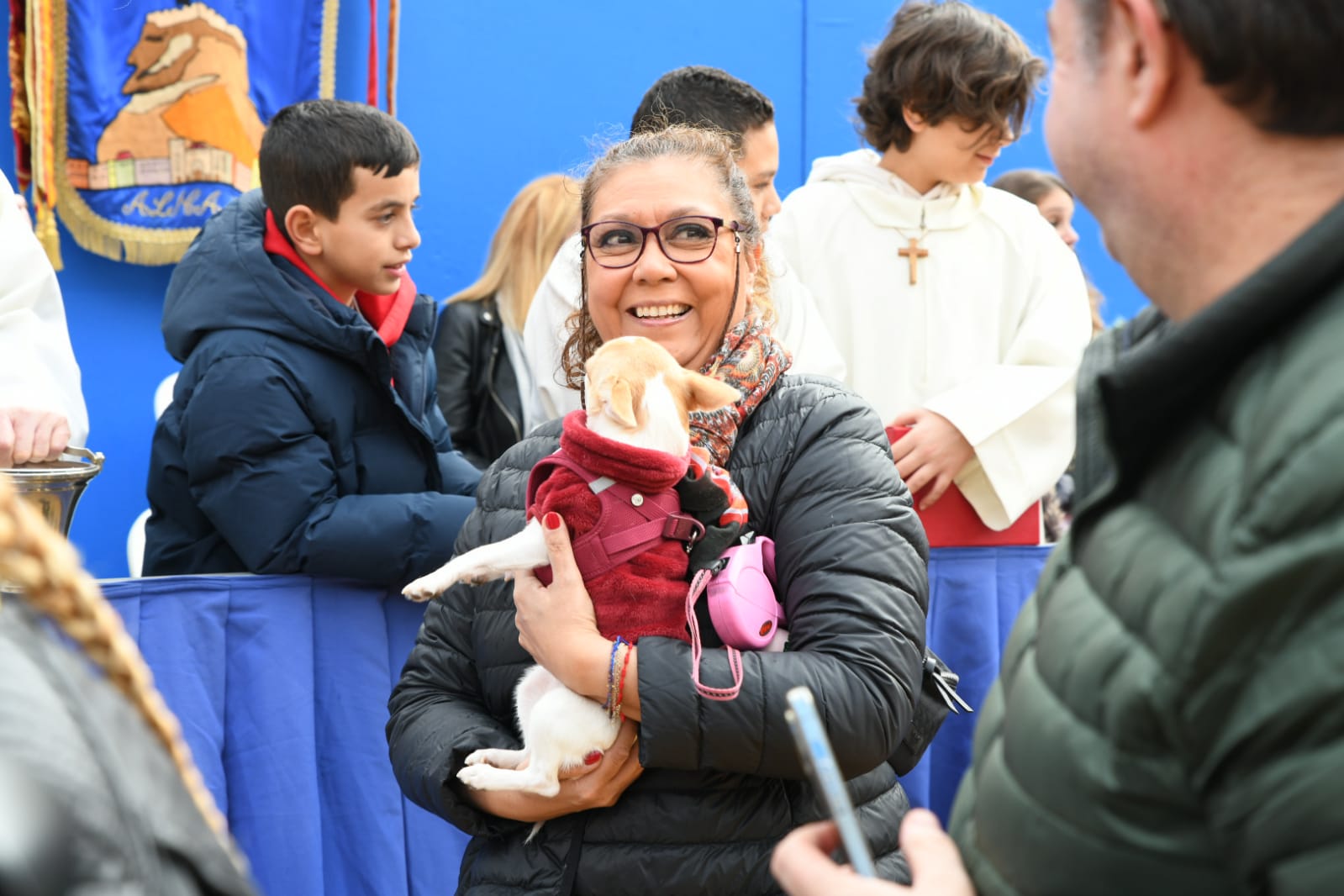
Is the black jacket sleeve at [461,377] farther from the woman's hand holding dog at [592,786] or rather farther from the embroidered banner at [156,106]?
the woman's hand holding dog at [592,786]

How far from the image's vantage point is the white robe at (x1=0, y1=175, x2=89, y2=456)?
3514 mm

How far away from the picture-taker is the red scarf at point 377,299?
3.87 m

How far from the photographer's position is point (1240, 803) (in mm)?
976

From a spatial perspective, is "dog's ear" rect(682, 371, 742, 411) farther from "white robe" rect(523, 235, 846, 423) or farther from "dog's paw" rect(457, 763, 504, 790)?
"white robe" rect(523, 235, 846, 423)

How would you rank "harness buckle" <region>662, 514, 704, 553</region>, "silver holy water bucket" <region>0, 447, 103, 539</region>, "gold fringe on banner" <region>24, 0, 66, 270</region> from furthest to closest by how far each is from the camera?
1. "gold fringe on banner" <region>24, 0, 66, 270</region>
2. "silver holy water bucket" <region>0, 447, 103, 539</region>
3. "harness buckle" <region>662, 514, 704, 553</region>

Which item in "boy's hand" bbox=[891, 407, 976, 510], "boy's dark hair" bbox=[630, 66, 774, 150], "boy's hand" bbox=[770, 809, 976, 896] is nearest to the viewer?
"boy's hand" bbox=[770, 809, 976, 896]

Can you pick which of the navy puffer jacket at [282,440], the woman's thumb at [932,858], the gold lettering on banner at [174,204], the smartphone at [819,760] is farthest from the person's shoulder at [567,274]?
the smartphone at [819,760]

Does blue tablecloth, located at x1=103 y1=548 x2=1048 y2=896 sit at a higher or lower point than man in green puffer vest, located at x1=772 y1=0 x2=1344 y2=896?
lower

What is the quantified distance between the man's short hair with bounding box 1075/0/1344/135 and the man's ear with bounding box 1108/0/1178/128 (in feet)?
0.05

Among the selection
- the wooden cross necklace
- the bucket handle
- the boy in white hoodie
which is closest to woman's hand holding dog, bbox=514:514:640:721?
the bucket handle

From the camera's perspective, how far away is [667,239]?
100 inches

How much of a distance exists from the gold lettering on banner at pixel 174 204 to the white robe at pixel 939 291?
2.62 metres

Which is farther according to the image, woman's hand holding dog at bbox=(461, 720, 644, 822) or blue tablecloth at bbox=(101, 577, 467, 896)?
blue tablecloth at bbox=(101, 577, 467, 896)

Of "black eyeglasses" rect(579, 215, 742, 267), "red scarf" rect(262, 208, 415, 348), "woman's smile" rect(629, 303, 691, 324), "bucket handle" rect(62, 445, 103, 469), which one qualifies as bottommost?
"bucket handle" rect(62, 445, 103, 469)
